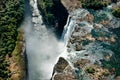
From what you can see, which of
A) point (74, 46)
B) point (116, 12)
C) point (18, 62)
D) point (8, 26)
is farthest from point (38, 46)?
point (116, 12)

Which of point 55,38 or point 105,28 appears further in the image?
point 55,38

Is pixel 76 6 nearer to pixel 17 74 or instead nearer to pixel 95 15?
pixel 95 15

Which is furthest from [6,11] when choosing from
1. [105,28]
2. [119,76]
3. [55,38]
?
[119,76]

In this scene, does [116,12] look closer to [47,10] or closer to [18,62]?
[47,10]

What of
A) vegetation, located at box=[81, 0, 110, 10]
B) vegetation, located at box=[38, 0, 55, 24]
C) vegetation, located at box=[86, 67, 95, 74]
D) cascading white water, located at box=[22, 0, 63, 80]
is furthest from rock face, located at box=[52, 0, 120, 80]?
cascading white water, located at box=[22, 0, 63, 80]

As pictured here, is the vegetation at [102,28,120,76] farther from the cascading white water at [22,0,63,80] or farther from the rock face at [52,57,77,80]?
the cascading white water at [22,0,63,80]
